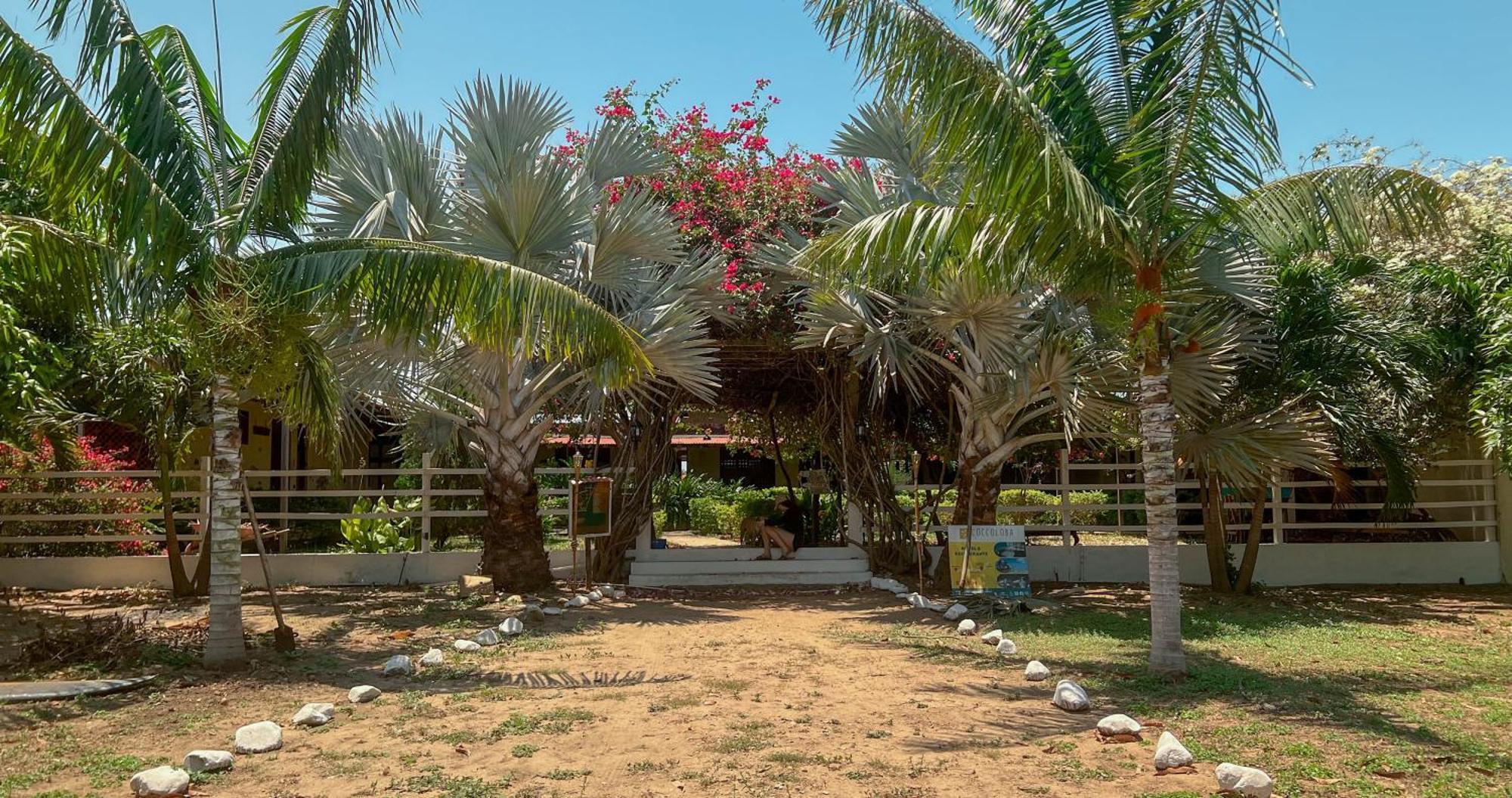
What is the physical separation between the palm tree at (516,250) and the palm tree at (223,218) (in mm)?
1746

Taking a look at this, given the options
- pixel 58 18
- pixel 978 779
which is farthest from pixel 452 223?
pixel 978 779

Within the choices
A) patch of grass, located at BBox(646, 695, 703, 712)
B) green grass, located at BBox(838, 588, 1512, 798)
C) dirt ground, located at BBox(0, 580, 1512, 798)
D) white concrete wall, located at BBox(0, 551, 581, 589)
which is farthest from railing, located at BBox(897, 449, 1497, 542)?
patch of grass, located at BBox(646, 695, 703, 712)

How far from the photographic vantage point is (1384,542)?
45.1ft

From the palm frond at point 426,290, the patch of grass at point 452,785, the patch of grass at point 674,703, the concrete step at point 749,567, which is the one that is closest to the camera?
the patch of grass at point 452,785

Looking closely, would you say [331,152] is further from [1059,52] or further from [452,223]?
[1059,52]

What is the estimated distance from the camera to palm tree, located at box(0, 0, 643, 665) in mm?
6832

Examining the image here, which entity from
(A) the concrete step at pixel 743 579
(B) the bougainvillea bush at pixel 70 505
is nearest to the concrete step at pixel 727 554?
(A) the concrete step at pixel 743 579

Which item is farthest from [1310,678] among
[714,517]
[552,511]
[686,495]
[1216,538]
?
[686,495]

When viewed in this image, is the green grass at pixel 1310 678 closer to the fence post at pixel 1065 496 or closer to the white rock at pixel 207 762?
the fence post at pixel 1065 496

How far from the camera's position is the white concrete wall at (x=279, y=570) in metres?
12.7

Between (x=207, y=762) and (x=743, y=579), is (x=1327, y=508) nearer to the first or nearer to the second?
(x=743, y=579)

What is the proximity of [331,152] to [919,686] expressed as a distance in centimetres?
607

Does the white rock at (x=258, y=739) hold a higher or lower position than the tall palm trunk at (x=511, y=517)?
lower

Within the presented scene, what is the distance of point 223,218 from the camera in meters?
7.34
